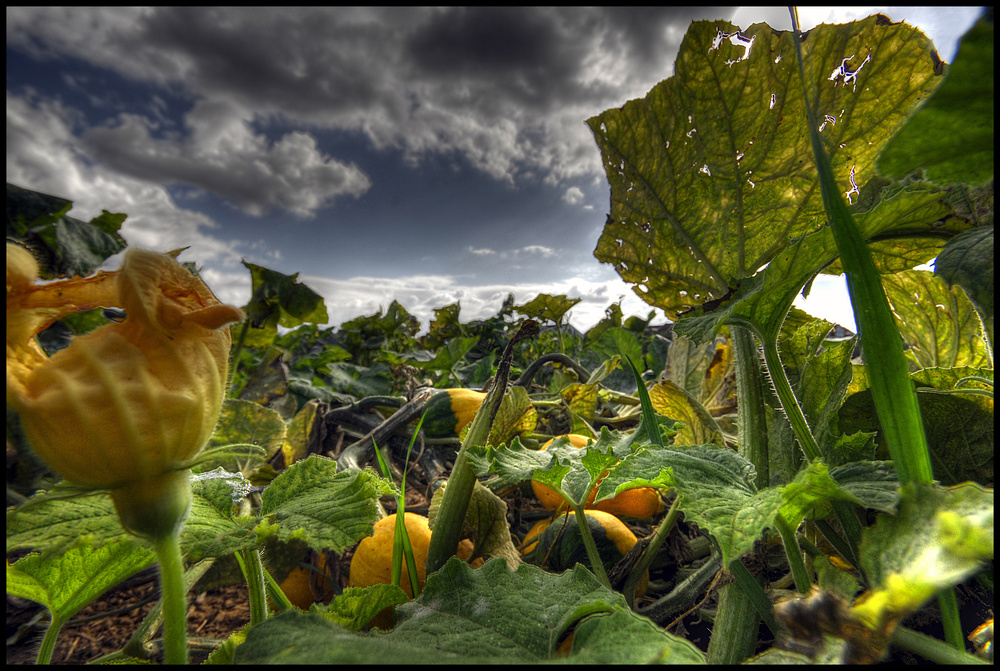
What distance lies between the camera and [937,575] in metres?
0.33

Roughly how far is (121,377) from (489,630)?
474mm

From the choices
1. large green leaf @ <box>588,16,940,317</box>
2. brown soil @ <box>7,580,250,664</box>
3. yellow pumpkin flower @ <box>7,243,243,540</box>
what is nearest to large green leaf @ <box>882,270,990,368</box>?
large green leaf @ <box>588,16,940,317</box>

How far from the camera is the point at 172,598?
484 millimetres

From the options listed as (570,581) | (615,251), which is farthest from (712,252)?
(570,581)

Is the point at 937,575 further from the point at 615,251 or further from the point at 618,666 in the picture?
the point at 615,251

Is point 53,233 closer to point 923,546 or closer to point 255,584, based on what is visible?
point 255,584

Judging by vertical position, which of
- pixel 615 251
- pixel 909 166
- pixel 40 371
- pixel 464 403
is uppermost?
pixel 615 251

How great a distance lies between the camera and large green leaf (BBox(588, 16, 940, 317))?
0.89m

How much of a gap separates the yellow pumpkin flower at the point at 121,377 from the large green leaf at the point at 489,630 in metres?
0.21

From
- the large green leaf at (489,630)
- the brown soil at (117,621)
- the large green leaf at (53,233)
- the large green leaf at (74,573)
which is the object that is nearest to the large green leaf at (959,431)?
the large green leaf at (489,630)

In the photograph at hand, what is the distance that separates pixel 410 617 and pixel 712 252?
39.8 inches

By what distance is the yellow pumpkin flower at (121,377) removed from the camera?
1.37 ft

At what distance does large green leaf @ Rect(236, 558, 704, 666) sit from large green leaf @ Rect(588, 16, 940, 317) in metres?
0.74

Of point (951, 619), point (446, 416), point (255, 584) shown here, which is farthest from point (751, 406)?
point (446, 416)
